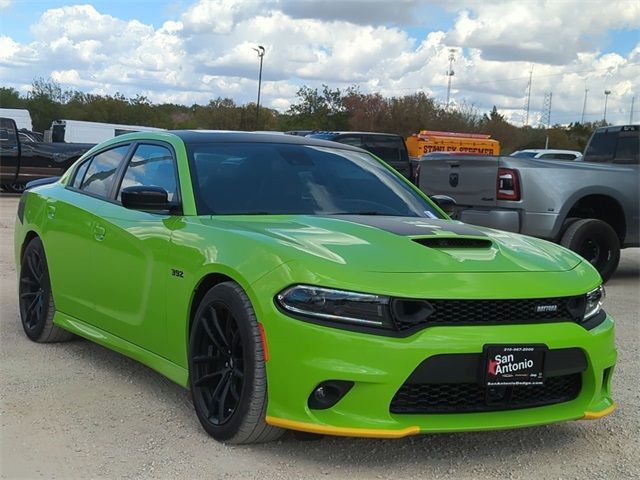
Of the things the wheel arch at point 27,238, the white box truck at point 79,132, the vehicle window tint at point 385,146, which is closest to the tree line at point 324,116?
the white box truck at point 79,132

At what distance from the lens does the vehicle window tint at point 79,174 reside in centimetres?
548

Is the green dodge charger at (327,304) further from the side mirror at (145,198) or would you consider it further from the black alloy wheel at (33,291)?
the black alloy wheel at (33,291)

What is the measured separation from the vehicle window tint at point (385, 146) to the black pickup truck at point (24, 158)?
24.5 ft

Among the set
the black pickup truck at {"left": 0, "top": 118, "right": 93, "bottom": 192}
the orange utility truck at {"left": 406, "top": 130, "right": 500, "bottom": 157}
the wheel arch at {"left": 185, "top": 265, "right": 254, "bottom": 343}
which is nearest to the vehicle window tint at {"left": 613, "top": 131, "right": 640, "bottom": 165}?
the wheel arch at {"left": 185, "top": 265, "right": 254, "bottom": 343}

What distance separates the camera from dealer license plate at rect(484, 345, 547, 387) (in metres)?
3.16

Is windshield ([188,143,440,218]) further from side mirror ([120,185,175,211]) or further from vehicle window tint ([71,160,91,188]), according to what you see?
vehicle window tint ([71,160,91,188])

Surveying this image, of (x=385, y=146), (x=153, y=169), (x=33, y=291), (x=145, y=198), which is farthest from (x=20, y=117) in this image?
(x=145, y=198)

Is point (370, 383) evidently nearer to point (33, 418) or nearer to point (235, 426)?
point (235, 426)

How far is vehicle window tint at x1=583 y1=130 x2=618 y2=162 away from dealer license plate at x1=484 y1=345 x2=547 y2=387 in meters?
8.22

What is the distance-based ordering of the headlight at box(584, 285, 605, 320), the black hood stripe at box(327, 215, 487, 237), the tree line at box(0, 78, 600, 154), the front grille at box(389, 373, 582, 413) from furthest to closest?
the tree line at box(0, 78, 600, 154), the black hood stripe at box(327, 215, 487, 237), the headlight at box(584, 285, 605, 320), the front grille at box(389, 373, 582, 413)

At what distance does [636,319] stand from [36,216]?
17.0ft

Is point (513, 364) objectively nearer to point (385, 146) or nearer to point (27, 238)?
point (27, 238)

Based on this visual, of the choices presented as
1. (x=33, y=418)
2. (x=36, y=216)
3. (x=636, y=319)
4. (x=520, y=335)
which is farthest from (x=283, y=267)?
(x=636, y=319)

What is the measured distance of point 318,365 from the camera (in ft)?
10.2
